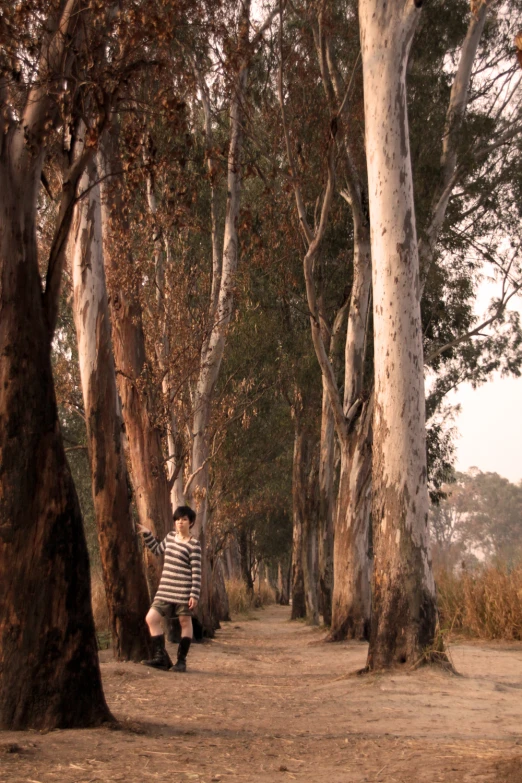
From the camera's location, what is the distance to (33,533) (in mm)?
5703

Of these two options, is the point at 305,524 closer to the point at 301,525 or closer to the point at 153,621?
the point at 301,525

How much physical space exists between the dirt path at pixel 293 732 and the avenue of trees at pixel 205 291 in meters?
0.58

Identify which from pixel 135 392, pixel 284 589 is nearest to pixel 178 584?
pixel 135 392

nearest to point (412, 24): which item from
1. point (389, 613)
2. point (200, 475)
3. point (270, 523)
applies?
point (389, 613)

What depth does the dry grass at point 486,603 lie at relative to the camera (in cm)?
1405

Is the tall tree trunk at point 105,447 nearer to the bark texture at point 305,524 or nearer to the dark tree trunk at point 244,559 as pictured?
the bark texture at point 305,524

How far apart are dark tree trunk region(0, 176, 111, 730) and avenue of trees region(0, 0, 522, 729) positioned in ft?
0.04

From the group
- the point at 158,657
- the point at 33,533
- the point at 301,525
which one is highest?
the point at 301,525

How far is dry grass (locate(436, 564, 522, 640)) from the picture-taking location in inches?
553

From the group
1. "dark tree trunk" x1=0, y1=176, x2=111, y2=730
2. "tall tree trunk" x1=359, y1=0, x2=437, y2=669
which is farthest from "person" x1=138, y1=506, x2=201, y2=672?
"dark tree trunk" x1=0, y1=176, x2=111, y2=730

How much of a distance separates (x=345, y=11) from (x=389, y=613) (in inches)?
459

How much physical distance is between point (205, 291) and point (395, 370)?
10.7 meters

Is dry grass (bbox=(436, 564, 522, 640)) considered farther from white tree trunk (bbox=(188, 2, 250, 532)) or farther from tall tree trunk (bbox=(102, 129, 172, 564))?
white tree trunk (bbox=(188, 2, 250, 532))

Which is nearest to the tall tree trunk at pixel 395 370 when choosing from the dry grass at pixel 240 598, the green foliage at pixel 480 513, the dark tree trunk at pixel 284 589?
the dry grass at pixel 240 598
